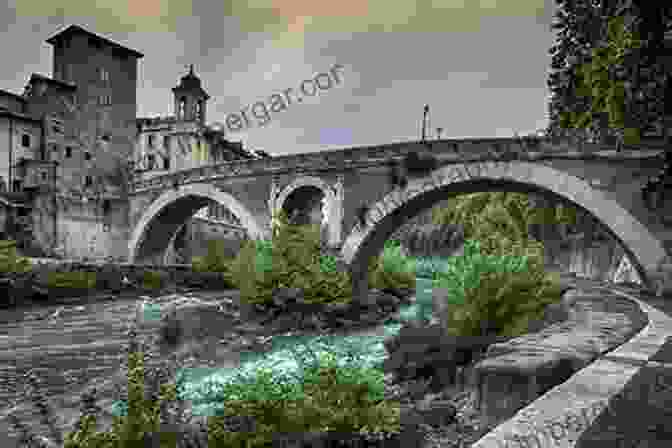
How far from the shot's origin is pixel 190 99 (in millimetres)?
37031

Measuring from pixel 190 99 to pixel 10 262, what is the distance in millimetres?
26294

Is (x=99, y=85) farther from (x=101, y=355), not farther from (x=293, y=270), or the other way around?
(x=101, y=355)

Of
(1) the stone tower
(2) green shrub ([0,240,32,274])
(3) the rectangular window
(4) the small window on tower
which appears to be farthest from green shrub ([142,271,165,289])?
(4) the small window on tower

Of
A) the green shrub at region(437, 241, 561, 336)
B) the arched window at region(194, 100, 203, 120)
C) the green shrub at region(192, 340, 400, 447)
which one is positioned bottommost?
the green shrub at region(192, 340, 400, 447)

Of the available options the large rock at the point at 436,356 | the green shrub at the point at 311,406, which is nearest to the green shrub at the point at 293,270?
the large rock at the point at 436,356

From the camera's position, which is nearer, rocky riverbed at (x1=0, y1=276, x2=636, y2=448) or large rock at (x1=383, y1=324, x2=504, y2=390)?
rocky riverbed at (x1=0, y1=276, x2=636, y2=448)

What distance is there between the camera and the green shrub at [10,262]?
13297 mm

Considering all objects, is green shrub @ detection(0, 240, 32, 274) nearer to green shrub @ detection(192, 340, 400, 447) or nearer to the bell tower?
green shrub @ detection(192, 340, 400, 447)

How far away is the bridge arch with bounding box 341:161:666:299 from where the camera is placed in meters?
13.3

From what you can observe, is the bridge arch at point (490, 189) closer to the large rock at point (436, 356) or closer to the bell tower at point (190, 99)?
the large rock at point (436, 356)

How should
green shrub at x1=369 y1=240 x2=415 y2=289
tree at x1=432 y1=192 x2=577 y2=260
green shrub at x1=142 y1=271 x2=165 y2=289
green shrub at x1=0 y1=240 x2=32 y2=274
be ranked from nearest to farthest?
green shrub at x1=0 y1=240 x2=32 y2=274 → green shrub at x1=142 y1=271 x2=165 y2=289 → green shrub at x1=369 y1=240 x2=415 y2=289 → tree at x1=432 y1=192 x2=577 y2=260

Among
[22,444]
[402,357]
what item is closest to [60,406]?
[22,444]

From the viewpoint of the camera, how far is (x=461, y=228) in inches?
1300

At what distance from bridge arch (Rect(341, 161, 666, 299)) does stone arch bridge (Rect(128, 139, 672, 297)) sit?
0.03 m
